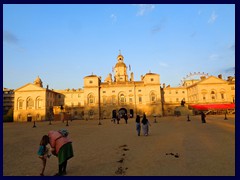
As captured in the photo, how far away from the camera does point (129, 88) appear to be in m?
58.6

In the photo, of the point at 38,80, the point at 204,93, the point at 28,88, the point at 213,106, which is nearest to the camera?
the point at 213,106

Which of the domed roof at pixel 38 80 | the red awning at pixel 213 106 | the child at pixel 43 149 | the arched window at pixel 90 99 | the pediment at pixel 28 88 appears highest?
the domed roof at pixel 38 80

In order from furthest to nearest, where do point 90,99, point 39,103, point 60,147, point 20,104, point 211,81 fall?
point 20,104 → point 39,103 → point 90,99 → point 211,81 → point 60,147

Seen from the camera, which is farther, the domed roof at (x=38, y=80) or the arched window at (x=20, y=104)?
the domed roof at (x=38, y=80)

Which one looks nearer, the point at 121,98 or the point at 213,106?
the point at 213,106

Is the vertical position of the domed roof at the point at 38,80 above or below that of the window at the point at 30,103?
above

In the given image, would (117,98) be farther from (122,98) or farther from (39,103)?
(39,103)

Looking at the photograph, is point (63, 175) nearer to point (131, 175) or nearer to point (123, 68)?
point (131, 175)

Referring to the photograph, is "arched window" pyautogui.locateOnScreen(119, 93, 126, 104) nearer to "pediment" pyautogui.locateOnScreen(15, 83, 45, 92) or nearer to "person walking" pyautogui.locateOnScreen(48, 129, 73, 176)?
"pediment" pyautogui.locateOnScreen(15, 83, 45, 92)

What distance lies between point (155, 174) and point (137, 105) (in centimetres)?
5141

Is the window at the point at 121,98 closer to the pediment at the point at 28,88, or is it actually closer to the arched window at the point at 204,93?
the arched window at the point at 204,93

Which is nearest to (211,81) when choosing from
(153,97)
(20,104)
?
(153,97)

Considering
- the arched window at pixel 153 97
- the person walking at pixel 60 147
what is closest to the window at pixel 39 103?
the arched window at pixel 153 97
